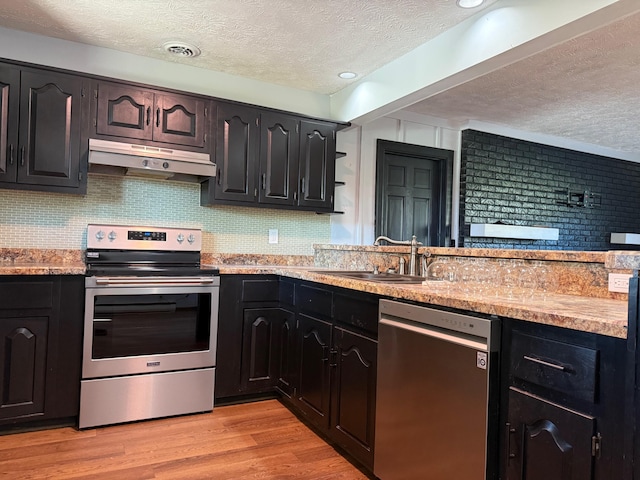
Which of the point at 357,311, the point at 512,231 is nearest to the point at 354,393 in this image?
the point at 357,311

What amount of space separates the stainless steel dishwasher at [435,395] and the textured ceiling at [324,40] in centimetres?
160

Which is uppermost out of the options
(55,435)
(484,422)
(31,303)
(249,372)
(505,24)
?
Result: (505,24)

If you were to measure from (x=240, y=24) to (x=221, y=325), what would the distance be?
1804 mm

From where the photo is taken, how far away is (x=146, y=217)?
3277mm

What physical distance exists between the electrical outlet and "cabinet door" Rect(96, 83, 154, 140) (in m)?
2.67

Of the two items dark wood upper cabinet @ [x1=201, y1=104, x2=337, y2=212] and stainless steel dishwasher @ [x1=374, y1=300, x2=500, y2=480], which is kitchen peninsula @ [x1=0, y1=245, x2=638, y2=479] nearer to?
stainless steel dishwasher @ [x1=374, y1=300, x2=500, y2=480]

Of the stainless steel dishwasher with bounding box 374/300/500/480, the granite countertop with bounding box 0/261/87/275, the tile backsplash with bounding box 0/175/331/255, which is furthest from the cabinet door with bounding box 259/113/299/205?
the stainless steel dishwasher with bounding box 374/300/500/480

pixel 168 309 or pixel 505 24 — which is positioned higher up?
pixel 505 24

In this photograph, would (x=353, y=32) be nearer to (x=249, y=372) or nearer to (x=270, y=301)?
(x=270, y=301)

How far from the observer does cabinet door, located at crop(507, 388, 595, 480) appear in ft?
4.03

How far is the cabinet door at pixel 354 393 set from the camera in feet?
6.73

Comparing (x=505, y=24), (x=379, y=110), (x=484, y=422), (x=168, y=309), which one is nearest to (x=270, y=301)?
(x=168, y=309)

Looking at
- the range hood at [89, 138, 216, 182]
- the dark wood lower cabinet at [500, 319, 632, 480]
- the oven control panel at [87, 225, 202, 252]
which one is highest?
the range hood at [89, 138, 216, 182]

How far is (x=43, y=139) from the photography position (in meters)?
2.73
